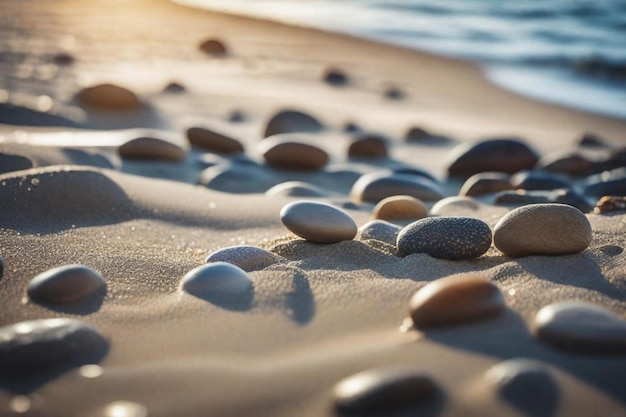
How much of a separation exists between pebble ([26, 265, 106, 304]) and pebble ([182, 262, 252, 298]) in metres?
0.20

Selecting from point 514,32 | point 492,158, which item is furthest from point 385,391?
point 514,32

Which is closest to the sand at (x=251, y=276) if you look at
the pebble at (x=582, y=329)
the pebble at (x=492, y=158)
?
the pebble at (x=582, y=329)

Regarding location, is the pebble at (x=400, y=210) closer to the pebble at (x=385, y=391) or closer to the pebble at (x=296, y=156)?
the pebble at (x=296, y=156)

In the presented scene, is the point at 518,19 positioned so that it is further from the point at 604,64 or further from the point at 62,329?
the point at 62,329

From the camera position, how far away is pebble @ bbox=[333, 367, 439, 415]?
0.99 meters

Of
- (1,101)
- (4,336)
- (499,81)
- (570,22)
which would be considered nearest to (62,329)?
(4,336)

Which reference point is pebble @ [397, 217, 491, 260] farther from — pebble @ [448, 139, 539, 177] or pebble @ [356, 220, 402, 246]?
pebble @ [448, 139, 539, 177]

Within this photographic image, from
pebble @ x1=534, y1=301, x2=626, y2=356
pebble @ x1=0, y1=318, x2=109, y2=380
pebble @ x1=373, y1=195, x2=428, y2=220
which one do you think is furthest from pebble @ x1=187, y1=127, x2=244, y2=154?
pebble @ x1=534, y1=301, x2=626, y2=356

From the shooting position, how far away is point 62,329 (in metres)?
1.16

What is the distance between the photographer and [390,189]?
2.59 metres

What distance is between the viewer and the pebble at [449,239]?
1613 mm

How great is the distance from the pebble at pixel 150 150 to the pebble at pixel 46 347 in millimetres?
1866

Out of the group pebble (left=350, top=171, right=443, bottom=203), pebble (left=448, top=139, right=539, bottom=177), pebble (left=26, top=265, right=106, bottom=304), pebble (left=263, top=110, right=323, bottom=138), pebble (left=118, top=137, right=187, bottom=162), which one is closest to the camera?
pebble (left=26, top=265, right=106, bottom=304)

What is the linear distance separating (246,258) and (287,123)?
2.48m
